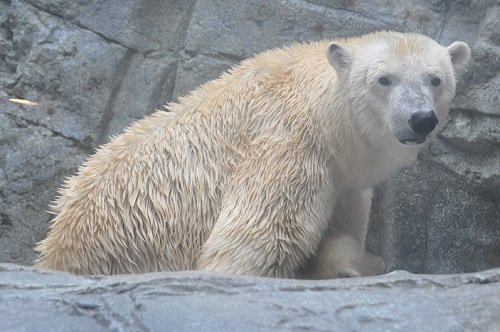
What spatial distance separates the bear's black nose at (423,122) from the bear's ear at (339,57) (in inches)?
16.4

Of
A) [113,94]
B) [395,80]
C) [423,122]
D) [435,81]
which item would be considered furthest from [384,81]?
[113,94]

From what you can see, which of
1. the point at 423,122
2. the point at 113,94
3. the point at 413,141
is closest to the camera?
the point at 423,122

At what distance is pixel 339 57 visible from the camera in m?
3.59

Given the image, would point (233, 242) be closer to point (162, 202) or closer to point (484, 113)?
point (162, 202)

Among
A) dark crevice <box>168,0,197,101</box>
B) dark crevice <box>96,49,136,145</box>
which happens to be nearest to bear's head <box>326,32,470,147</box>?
dark crevice <box>168,0,197,101</box>

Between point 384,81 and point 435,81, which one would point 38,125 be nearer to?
point 384,81

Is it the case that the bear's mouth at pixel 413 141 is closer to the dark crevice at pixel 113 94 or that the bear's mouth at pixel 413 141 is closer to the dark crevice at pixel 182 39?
the dark crevice at pixel 182 39

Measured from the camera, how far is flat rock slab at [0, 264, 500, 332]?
2479mm

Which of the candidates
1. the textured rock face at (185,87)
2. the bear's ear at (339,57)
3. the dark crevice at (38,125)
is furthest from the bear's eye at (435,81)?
the dark crevice at (38,125)

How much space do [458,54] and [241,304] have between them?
1.61m

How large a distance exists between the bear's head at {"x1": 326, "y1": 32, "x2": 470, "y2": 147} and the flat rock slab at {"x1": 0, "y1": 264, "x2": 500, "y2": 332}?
0.73m

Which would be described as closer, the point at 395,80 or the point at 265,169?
the point at 395,80

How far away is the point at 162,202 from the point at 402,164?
93 cm

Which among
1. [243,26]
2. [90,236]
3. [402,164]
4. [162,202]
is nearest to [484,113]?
[402,164]
